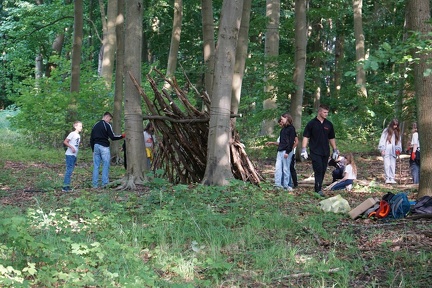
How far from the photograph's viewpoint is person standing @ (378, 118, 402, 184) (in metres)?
15.1

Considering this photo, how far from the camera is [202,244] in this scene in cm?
766

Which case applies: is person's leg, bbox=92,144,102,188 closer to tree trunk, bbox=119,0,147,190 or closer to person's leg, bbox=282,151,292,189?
tree trunk, bbox=119,0,147,190

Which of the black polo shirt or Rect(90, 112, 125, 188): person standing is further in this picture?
Rect(90, 112, 125, 188): person standing

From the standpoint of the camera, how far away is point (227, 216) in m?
8.91

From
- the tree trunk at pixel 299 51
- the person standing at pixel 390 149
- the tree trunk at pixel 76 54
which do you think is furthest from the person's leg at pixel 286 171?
the tree trunk at pixel 76 54

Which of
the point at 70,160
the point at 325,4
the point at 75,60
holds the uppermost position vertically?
the point at 325,4

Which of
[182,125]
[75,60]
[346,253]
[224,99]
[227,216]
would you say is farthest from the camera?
[75,60]

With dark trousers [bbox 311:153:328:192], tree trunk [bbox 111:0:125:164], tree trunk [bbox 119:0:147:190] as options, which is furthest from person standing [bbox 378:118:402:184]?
tree trunk [bbox 111:0:125:164]

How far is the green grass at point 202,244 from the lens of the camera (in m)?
6.23

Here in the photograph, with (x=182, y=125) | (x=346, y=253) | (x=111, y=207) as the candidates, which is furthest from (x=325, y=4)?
(x=346, y=253)

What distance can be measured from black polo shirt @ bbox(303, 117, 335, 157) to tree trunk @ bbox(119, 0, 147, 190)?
339cm

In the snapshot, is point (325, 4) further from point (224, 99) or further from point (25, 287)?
point (25, 287)

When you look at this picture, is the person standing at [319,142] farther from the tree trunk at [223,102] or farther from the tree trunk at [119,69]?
the tree trunk at [119,69]

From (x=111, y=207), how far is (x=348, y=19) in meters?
25.6
